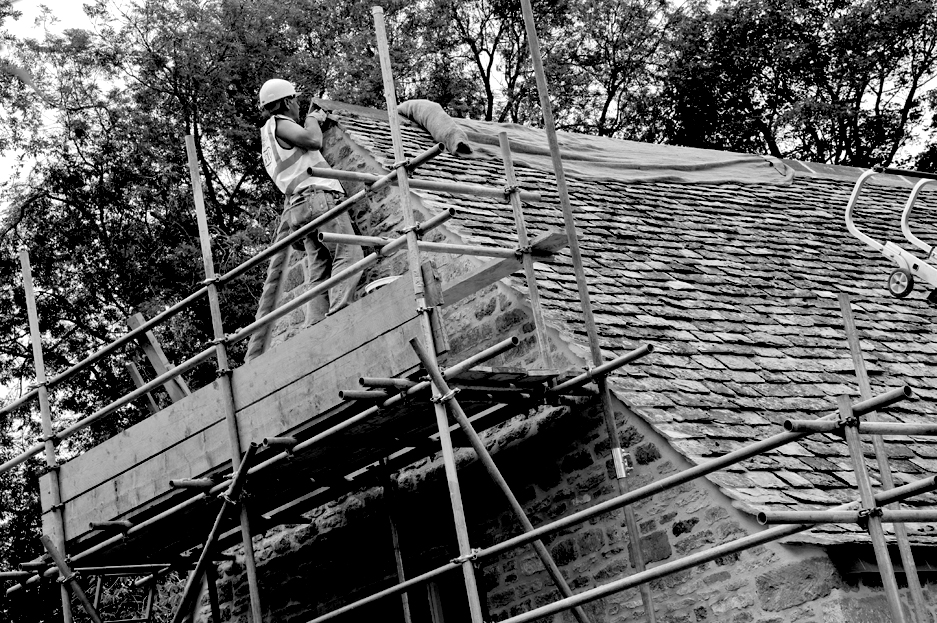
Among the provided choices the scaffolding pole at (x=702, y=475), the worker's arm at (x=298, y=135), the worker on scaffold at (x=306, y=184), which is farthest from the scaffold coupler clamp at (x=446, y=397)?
the worker's arm at (x=298, y=135)

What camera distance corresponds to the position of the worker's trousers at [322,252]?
9406 millimetres

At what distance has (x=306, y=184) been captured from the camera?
9.49m

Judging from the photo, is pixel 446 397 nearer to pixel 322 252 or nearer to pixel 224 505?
pixel 224 505

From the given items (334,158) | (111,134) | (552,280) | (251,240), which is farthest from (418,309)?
(111,134)

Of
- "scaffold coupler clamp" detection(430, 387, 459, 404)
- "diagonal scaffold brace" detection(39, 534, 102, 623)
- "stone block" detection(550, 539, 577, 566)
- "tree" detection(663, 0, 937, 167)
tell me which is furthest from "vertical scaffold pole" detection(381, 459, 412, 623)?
"tree" detection(663, 0, 937, 167)

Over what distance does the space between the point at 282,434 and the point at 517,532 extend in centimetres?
192

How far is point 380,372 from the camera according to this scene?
723 centimetres

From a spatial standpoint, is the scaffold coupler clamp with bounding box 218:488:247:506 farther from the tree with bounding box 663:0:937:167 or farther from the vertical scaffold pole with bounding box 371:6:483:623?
the tree with bounding box 663:0:937:167

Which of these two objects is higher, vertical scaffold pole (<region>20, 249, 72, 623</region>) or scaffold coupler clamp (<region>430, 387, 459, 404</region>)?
vertical scaffold pole (<region>20, 249, 72, 623</region>)

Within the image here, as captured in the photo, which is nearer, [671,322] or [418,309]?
[418,309]

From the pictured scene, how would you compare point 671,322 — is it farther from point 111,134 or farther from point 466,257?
point 111,134

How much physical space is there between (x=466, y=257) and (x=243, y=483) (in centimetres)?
274

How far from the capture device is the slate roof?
7930 millimetres

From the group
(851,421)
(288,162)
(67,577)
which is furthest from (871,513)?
(67,577)
